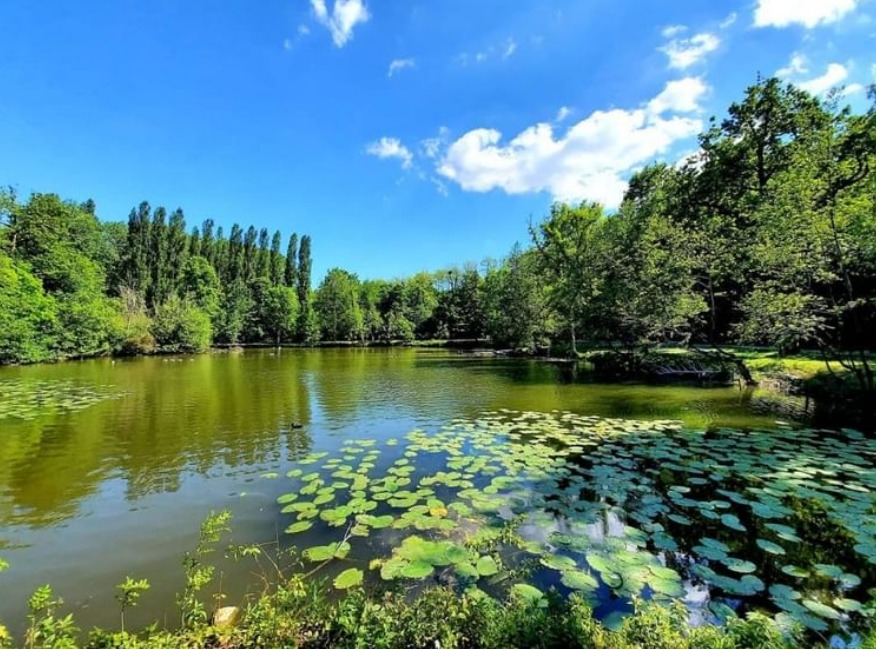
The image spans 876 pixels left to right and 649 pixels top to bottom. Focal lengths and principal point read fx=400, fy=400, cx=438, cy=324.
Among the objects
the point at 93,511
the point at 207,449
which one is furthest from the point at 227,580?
the point at 207,449

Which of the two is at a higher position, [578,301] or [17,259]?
[17,259]

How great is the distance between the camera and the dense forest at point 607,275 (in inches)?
526

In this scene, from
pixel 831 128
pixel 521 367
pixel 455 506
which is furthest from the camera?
pixel 521 367

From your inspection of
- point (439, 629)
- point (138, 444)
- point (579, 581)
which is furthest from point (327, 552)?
point (138, 444)

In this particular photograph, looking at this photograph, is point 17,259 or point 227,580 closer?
point 227,580

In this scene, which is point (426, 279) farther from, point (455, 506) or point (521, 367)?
point (455, 506)

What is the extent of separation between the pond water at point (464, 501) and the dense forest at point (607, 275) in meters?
5.55

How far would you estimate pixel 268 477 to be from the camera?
7.55 metres

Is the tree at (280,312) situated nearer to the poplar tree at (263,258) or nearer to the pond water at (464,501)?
the poplar tree at (263,258)

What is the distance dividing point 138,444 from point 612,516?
1050cm

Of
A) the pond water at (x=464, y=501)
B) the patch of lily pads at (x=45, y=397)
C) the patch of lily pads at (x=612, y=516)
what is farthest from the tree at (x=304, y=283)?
the patch of lily pads at (x=612, y=516)

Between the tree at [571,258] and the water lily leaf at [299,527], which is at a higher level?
the tree at [571,258]

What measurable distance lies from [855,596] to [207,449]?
10.9 metres

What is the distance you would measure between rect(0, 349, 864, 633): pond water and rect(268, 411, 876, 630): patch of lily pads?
28 mm
